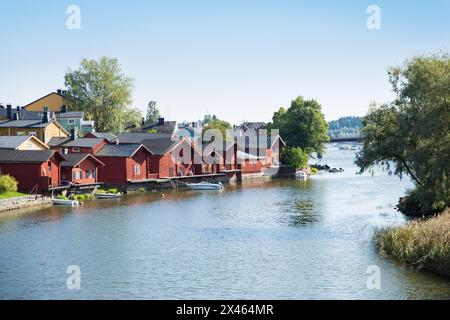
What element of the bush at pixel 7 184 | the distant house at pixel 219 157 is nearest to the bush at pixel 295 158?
the distant house at pixel 219 157

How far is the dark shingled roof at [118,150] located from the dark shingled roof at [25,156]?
10.3 metres

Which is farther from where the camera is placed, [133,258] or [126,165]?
[126,165]

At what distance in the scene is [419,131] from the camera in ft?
108

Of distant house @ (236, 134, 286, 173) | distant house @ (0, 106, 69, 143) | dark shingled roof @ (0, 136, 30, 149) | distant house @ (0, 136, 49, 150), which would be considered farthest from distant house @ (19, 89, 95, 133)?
dark shingled roof @ (0, 136, 30, 149)

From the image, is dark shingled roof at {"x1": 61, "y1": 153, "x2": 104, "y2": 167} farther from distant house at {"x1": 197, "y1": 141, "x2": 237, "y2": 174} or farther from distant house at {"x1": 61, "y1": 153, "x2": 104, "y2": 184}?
distant house at {"x1": 197, "y1": 141, "x2": 237, "y2": 174}

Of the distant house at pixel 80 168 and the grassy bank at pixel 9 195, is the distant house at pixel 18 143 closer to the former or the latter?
the distant house at pixel 80 168

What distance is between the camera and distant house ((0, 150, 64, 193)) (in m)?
53.7

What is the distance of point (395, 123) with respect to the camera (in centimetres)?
3994

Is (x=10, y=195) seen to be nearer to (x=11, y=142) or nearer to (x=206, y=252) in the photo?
(x=11, y=142)

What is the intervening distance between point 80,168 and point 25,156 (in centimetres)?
600

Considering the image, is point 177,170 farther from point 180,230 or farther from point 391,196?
point 180,230

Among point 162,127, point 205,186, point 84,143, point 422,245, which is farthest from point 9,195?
point 162,127

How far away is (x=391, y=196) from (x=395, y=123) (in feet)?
58.5
